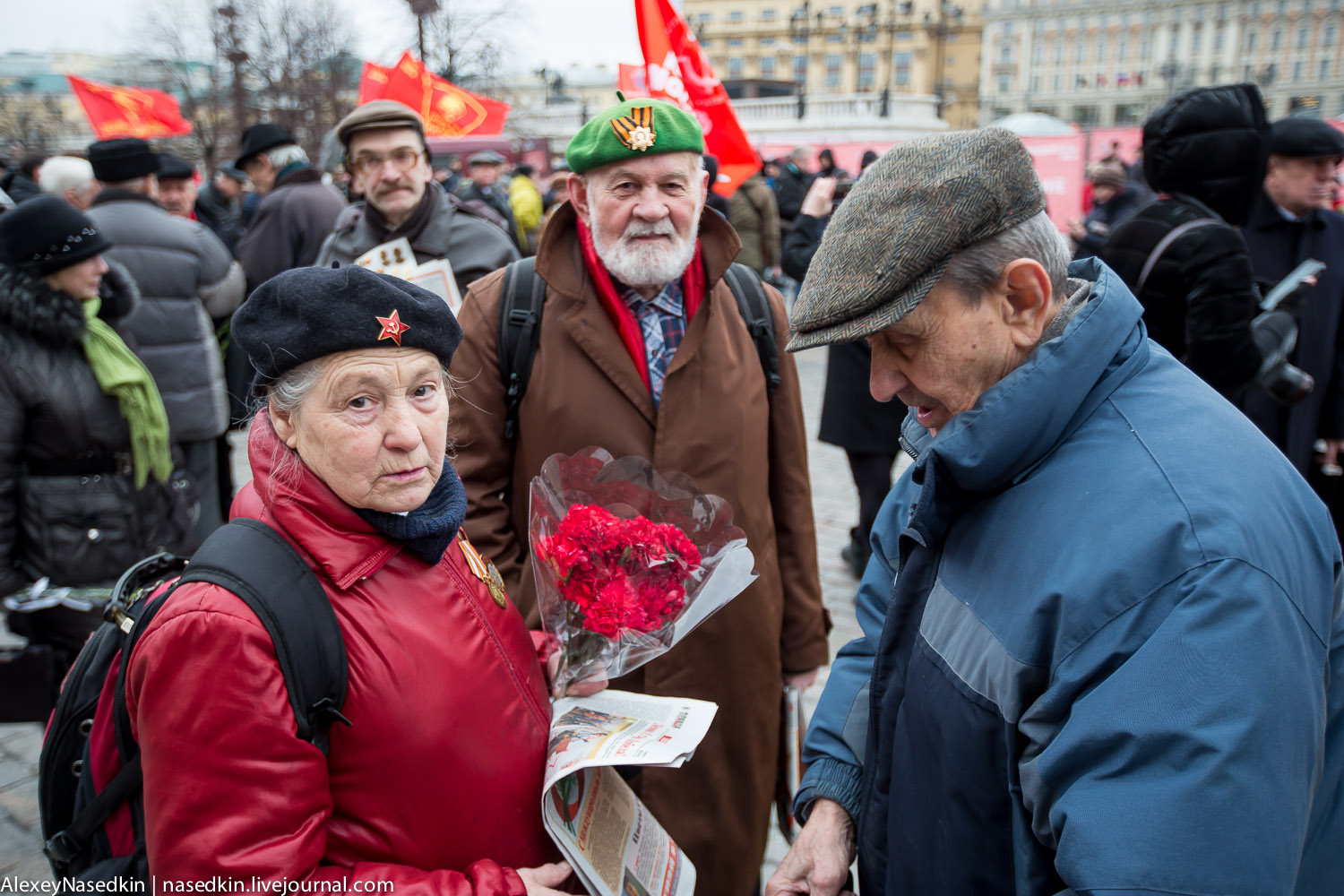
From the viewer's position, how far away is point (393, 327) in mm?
1567

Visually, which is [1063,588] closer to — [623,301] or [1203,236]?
[623,301]

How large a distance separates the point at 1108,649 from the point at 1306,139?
13.6 ft

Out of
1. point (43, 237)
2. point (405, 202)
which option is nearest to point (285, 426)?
point (43, 237)

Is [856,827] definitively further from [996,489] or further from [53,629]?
[53,629]

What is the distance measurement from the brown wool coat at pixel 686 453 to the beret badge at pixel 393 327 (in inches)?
36.9

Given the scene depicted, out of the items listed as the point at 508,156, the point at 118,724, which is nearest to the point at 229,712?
the point at 118,724

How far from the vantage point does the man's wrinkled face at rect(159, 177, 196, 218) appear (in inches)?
262

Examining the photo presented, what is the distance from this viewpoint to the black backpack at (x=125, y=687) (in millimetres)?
1383

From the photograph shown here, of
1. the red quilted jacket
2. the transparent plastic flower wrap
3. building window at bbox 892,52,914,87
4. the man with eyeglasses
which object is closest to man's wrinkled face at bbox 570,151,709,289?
the transparent plastic flower wrap

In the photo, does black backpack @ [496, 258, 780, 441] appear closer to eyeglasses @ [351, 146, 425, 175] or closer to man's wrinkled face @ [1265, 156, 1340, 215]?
eyeglasses @ [351, 146, 425, 175]

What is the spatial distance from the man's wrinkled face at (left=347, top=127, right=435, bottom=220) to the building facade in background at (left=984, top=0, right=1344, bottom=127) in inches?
3139

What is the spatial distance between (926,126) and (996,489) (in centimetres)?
3407

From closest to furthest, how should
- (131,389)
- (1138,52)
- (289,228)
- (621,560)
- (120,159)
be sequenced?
(621,560), (131,389), (120,159), (289,228), (1138,52)

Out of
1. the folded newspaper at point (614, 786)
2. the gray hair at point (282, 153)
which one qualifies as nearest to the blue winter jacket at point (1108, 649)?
the folded newspaper at point (614, 786)
